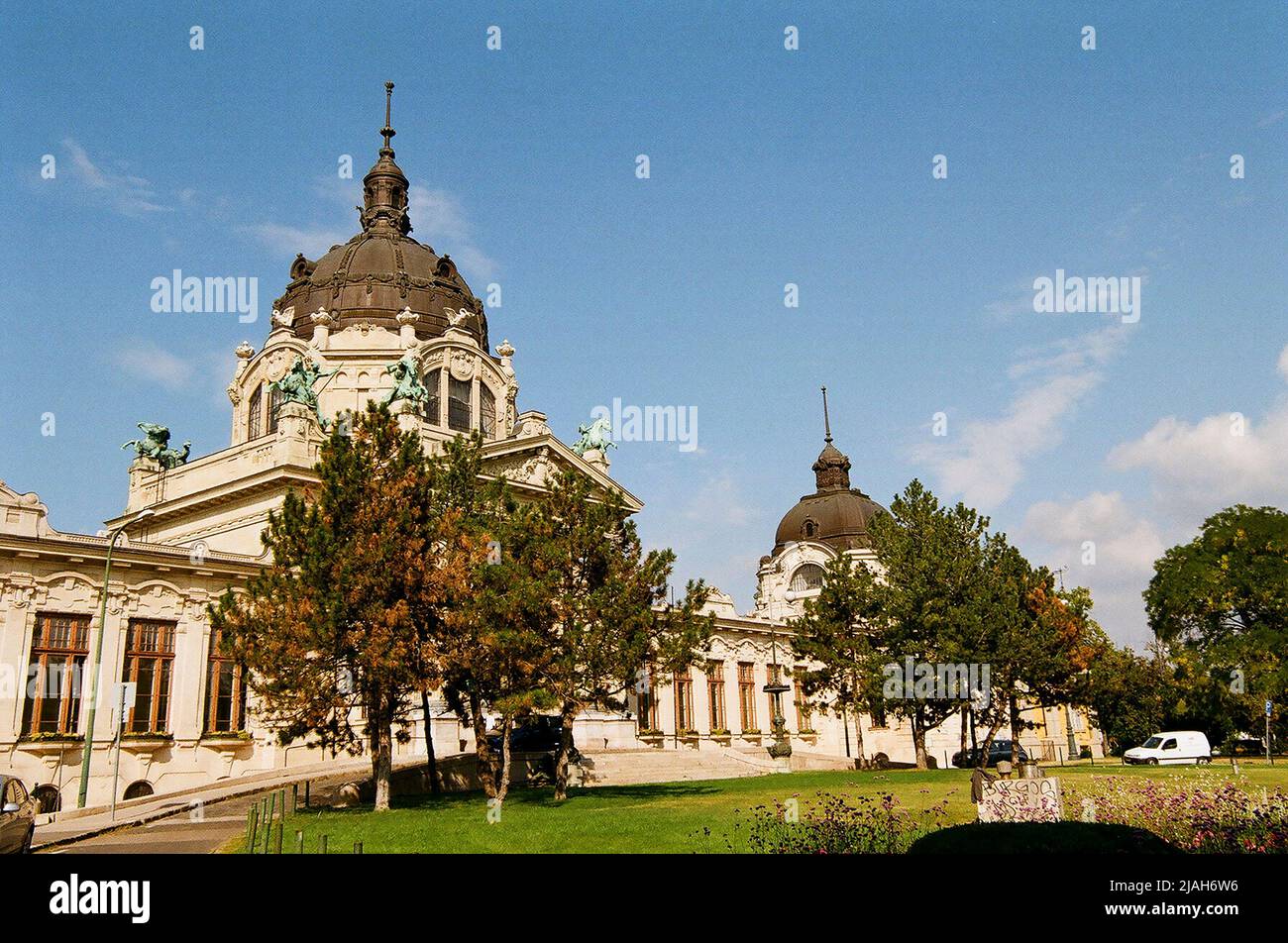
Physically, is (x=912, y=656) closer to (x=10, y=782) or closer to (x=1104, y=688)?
(x=1104, y=688)

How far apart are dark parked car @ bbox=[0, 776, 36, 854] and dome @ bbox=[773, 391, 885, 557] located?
69328 millimetres

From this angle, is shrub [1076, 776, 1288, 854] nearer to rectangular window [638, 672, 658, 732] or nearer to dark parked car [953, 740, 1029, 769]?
dark parked car [953, 740, 1029, 769]

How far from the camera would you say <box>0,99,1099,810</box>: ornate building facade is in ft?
115

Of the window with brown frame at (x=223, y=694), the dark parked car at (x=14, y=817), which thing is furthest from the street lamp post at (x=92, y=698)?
the dark parked car at (x=14, y=817)

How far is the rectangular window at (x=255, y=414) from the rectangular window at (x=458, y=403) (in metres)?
11.0

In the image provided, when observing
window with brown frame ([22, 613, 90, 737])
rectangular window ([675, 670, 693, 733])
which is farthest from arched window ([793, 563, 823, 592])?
window with brown frame ([22, 613, 90, 737])

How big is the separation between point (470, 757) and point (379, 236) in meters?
41.0

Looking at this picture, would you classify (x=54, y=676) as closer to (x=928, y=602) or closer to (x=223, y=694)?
(x=223, y=694)

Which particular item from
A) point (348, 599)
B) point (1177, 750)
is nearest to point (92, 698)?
point (348, 599)

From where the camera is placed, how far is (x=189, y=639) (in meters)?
39.1

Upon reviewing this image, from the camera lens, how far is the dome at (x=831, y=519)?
8412 cm

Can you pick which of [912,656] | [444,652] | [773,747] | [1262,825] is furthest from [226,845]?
[773,747]

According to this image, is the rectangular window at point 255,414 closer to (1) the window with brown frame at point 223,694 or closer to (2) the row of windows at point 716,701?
(1) the window with brown frame at point 223,694
